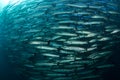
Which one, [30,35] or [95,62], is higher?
[30,35]

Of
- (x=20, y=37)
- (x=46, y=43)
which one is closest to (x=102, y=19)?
(x=46, y=43)

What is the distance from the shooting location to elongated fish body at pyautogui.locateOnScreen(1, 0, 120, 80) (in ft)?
19.5

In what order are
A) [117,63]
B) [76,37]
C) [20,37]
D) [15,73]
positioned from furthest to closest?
[15,73] < [20,37] < [117,63] < [76,37]

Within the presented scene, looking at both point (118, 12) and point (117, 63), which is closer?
point (118, 12)

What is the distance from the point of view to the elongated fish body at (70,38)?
595 centimetres

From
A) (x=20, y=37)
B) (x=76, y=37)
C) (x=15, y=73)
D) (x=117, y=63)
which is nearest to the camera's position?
(x=76, y=37)

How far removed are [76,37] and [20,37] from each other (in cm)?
180

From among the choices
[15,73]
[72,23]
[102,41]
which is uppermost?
[72,23]

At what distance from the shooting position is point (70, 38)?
596 centimetres

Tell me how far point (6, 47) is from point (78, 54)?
2329 millimetres

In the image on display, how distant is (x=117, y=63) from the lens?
257 inches

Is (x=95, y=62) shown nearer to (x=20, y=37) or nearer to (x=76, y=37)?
(x=76, y=37)

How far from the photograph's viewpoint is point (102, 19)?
6.03 meters

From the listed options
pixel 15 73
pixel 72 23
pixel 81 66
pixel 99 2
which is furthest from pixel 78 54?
pixel 15 73
